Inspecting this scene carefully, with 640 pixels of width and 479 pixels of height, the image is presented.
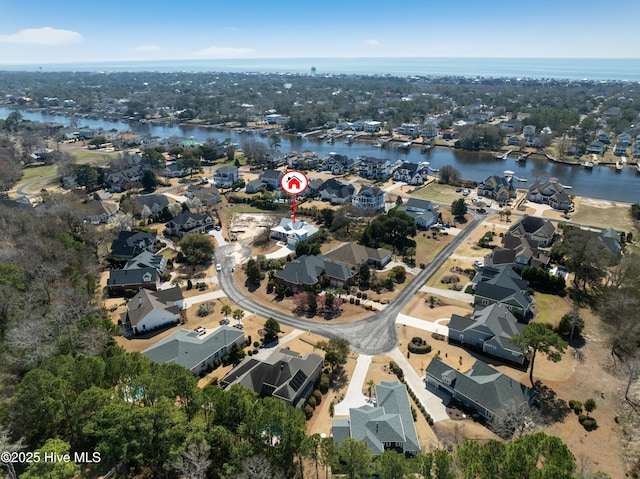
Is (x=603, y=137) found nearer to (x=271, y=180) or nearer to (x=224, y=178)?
(x=271, y=180)

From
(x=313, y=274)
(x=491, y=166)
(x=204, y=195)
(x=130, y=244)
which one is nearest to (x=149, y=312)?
(x=130, y=244)

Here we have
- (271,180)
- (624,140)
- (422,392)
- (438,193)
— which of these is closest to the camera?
(422,392)

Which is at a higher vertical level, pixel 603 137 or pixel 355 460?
pixel 603 137

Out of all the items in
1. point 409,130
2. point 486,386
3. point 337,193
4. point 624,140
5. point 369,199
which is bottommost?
point 486,386

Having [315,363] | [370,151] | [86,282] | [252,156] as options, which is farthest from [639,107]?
[86,282]

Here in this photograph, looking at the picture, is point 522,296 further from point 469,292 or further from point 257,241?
point 257,241
